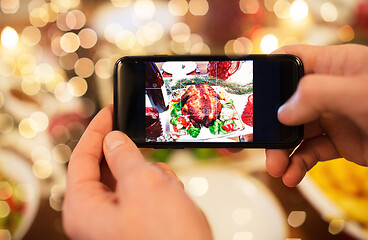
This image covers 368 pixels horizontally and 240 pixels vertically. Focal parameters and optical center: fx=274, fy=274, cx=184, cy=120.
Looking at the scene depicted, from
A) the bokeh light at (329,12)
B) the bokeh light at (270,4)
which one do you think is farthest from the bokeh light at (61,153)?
the bokeh light at (329,12)

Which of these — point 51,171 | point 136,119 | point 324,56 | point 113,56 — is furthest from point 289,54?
point 51,171

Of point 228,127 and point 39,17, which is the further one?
point 39,17

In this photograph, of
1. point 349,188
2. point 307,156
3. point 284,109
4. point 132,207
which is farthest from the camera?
point 349,188

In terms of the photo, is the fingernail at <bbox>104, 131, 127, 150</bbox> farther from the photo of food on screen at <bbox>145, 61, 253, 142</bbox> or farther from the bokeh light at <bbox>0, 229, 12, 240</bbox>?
the bokeh light at <bbox>0, 229, 12, 240</bbox>

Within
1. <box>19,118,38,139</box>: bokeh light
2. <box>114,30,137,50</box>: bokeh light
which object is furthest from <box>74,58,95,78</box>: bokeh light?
<box>19,118,38,139</box>: bokeh light

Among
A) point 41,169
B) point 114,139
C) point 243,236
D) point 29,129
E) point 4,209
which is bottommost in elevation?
point 243,236

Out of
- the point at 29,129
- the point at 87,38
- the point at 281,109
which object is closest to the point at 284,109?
the point at 281,109

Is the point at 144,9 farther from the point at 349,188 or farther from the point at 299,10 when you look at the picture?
the point at 349,188
